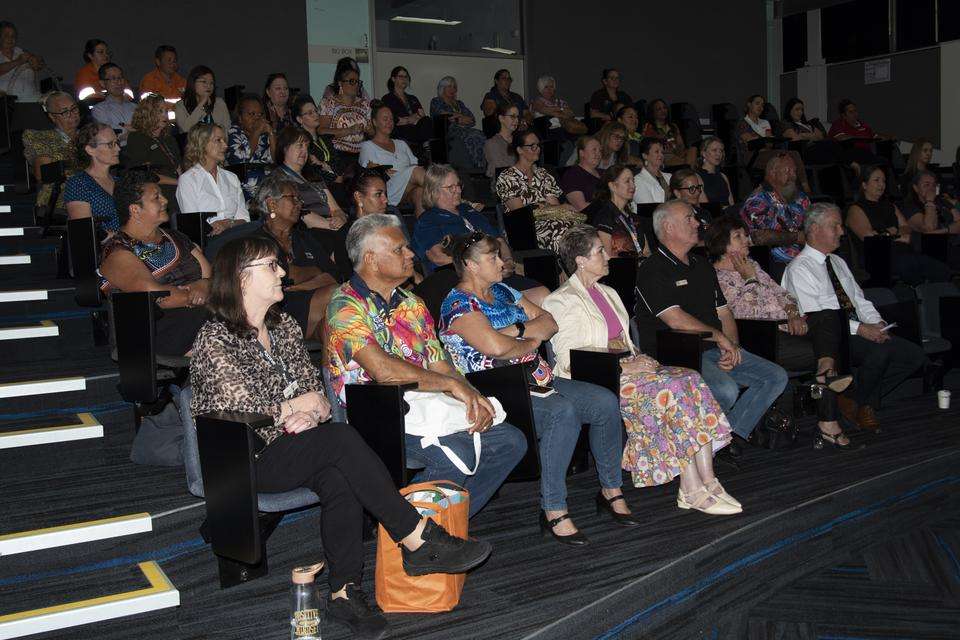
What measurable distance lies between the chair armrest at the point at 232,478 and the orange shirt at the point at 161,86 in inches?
187

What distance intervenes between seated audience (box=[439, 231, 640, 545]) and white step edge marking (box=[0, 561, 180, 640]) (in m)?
1.24

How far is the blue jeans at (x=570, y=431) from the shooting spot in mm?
3203

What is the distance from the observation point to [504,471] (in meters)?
3.12

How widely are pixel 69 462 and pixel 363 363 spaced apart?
42.3 inches

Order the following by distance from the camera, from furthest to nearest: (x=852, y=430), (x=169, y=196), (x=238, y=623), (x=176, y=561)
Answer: (x=169, y=196) → (x=852, y=430) → (x=176, y=561) → (x=238, y=623)

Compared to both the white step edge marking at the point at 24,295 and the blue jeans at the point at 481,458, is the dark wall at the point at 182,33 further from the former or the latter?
the blue jeans at the point at 481,458

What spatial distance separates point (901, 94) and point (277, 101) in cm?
843

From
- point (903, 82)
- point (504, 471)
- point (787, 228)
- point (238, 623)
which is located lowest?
point (238, 623)

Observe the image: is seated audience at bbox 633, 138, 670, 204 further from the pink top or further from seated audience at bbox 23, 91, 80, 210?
seated audience at bbox 23, 91, 80, 210

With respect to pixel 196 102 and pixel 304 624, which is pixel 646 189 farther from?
pixel 304 624

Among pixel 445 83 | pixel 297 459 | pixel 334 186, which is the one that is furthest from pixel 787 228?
pixel 297 459

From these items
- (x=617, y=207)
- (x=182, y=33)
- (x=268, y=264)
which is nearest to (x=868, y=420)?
(x=617, y=207)

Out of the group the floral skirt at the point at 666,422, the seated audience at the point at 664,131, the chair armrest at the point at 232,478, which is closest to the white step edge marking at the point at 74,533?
the chair armrest at the point at 232,478

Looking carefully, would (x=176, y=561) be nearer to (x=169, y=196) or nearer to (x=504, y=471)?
(x=504, y=471)
